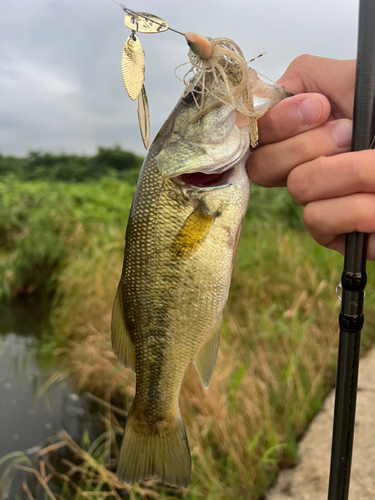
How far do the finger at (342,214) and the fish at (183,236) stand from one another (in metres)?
0.24

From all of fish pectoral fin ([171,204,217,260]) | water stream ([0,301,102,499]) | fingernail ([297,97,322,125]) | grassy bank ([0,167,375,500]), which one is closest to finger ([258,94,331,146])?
fingernail ([297,97,322,125])

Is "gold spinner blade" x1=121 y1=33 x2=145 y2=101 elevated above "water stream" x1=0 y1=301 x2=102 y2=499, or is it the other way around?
"gold spinner blade" x1=121 y1=33 x2=145 y2=101

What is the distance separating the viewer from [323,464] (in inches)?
108

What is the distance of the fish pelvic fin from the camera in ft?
4.60

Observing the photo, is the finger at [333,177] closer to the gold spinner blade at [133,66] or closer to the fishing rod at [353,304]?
the fishing rod at [353,304]

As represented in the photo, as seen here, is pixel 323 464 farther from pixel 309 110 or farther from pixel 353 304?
pixel 309 110

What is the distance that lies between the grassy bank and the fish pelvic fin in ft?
4.84

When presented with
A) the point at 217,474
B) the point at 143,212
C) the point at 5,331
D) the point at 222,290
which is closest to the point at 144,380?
the point at 222,290

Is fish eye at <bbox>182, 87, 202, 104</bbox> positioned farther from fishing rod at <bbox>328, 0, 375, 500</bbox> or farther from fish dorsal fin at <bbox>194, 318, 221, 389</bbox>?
fish dorsal fin at <bbox>194, 318, 221, 389</bbox>

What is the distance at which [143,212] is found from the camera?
1.36 meters

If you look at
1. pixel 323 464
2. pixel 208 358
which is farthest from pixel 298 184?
pixel 323 464

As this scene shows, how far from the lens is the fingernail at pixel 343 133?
4.41 ft

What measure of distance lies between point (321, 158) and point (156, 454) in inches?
46.6

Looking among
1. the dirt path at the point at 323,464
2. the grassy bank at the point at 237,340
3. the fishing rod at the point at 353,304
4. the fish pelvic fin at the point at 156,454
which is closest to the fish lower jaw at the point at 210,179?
the fishing rod at the point at 353,304
